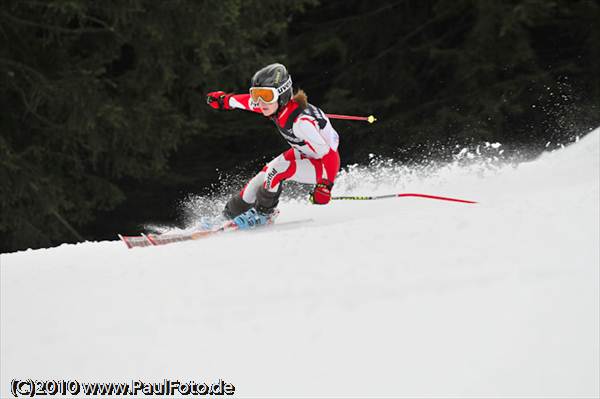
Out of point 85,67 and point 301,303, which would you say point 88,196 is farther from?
point 301,303

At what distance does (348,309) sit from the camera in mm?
3863

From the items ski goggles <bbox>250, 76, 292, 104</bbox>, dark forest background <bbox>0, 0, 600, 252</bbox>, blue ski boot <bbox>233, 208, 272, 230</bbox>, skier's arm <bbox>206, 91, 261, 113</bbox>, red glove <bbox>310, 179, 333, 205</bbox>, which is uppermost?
ski goggles <bbox>250, 76, 292, 104</bbox>

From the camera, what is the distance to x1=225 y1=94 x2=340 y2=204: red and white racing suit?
19.2ft

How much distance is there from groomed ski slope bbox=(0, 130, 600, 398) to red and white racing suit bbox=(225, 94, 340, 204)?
0.81 metres

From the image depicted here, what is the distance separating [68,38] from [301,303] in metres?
7.67

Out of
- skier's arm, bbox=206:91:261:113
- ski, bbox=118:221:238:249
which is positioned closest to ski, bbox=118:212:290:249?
ski, bbox=118:221:238:249

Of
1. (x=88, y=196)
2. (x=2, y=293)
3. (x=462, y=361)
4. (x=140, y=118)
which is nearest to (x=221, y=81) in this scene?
(x=140, y=118)

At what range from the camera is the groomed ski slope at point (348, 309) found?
342cm

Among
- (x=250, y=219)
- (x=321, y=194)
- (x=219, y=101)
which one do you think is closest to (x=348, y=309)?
(x=321, y=194)

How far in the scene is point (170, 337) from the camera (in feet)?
12.8

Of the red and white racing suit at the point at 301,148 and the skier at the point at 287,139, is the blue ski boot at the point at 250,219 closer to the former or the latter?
the skier at the point at 287,139

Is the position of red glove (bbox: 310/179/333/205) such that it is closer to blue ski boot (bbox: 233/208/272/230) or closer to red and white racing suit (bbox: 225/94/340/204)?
red and white racing suit (bbox: 225/94/340/204)

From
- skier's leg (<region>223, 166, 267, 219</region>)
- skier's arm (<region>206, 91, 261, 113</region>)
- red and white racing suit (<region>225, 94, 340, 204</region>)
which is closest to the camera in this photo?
red and white racing suit (<region>225, 94, 340, 204</region>)

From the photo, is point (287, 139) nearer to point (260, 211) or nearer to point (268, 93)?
point (268, 93)
